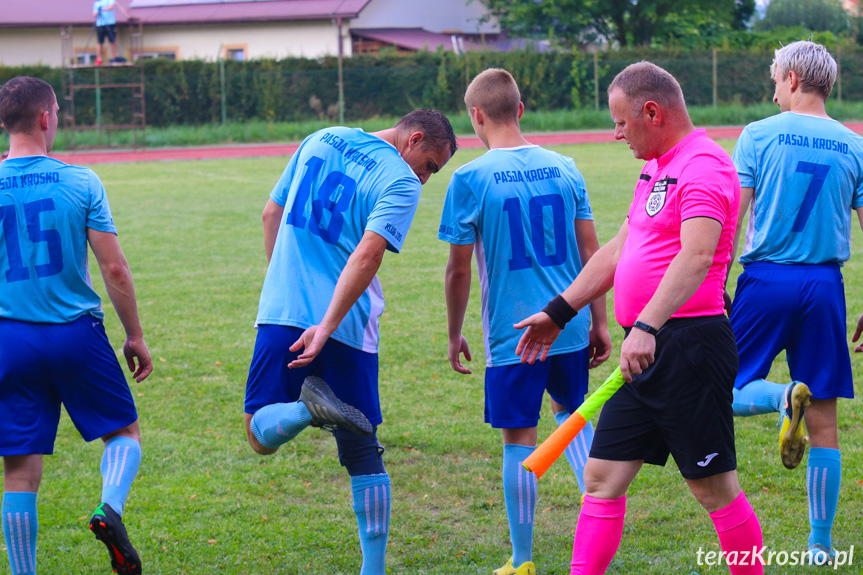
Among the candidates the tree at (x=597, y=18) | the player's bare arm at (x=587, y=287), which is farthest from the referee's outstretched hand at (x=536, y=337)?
the tree at (x=597, y=18)

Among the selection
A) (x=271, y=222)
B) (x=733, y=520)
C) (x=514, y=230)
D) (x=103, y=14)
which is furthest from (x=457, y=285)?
(x=103, y=14)

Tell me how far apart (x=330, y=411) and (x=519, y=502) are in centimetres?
98

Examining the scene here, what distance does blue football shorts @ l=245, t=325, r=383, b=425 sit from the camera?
3818mm

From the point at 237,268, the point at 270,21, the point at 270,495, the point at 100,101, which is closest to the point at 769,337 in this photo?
the point at 270,495

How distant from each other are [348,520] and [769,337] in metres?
2.22

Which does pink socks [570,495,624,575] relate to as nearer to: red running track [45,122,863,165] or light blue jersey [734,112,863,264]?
light blue jersey [734,112,863,264]

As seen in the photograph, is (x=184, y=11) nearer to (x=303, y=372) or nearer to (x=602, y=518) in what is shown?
(x=303, y=372)

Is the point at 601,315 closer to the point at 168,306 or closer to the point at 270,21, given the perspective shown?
the point at 168,306

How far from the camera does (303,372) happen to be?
389 cm

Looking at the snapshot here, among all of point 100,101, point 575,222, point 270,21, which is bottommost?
point 575,222

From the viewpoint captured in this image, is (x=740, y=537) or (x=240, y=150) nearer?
(x=740, y=537)

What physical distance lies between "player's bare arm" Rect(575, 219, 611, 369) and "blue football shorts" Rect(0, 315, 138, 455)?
2112 mm

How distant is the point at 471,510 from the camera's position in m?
4.71

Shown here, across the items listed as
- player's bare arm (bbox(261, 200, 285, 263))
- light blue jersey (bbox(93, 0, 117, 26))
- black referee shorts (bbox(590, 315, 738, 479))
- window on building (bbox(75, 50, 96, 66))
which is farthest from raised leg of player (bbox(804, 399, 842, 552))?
window on building (bbox(75, 50, 96, 66))
